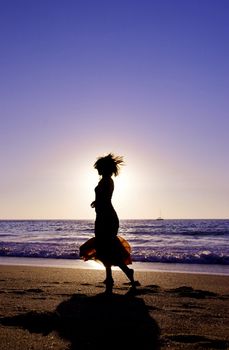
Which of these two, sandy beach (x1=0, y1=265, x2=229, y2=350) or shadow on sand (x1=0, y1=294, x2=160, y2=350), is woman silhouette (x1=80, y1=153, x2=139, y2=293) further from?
shadow on sand (x1=0, y1=294, x2=160, y2=350)

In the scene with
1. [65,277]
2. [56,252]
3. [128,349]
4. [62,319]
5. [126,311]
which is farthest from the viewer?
[56,252]

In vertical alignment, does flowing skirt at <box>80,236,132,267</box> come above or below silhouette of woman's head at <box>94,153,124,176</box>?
below

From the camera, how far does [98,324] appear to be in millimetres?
3826

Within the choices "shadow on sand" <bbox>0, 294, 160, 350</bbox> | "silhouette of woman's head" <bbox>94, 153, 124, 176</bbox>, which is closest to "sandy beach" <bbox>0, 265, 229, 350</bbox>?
"shadow on sand" <bbox>0, 294, 160, 350</bbox>

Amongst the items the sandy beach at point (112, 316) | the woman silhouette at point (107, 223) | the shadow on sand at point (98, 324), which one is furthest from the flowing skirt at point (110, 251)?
the shadow on sand at point (98, 324)

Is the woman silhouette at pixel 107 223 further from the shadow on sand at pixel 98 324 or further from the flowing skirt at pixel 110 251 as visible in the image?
the shadow on sand at pixel 98 324

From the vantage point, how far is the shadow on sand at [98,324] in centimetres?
324

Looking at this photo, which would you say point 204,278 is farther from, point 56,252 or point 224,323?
point 56,252

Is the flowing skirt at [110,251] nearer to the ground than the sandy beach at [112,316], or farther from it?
farther from it

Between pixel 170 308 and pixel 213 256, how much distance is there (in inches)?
324

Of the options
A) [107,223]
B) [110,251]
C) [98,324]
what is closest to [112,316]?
[98,324]

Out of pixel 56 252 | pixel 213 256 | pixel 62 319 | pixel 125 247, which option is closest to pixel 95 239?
pixel 125 247

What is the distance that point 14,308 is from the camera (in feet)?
14.8

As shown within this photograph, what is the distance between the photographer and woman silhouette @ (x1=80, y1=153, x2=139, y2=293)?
580cm
